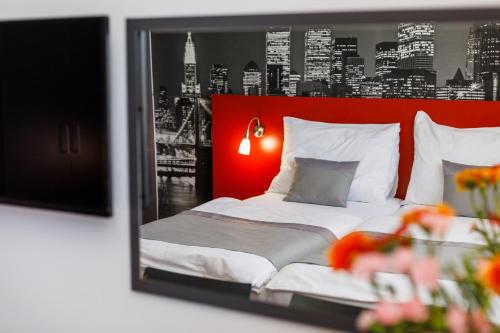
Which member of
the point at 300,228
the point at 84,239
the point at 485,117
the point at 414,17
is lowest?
the point at 300,228

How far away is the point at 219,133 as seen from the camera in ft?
14.1

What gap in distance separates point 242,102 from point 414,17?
9.66 feet

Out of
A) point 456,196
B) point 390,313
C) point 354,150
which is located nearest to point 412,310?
point 390,313

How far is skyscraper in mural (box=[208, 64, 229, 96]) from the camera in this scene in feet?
14.2

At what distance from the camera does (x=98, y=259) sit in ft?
5.69

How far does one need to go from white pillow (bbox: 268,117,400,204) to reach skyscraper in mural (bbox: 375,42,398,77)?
12.9 inches

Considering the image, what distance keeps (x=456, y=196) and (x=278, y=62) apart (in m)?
1.39

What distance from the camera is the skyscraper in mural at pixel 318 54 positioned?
4.08m

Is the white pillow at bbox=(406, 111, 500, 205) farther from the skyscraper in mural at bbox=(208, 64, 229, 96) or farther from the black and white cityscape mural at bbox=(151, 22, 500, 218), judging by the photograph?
the skyscraper in mural at bbox=(208, 64, 229, 96)

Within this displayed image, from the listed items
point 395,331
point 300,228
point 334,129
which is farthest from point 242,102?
point 395,331

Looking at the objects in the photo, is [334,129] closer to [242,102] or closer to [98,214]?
[242,102]

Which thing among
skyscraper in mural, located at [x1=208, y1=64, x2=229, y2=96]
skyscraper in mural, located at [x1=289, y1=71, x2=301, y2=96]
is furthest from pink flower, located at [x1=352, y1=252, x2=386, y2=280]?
skyscraper in mural, located at [x1=208, y1=64, x2=229, y2=96]

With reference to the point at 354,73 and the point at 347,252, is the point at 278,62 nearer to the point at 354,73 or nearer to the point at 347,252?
the point at 354,73

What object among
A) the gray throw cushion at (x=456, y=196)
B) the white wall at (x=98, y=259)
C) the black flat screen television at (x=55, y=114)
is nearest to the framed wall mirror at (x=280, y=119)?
the gray throw cushion at (x=456, y=196)
